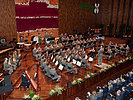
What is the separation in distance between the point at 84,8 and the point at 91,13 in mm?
2235

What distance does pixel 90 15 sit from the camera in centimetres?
2670

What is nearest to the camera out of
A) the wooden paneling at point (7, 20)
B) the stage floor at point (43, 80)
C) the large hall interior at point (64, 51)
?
the stage floor at point (43, 80)

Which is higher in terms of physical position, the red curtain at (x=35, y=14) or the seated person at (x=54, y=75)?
the red curtain at (x=35, y=14)

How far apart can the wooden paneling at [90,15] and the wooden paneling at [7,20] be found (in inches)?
311

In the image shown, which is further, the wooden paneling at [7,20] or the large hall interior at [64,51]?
the wooden paneling at [7,20]

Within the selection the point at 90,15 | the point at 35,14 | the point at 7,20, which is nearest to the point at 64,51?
the point at 7,20

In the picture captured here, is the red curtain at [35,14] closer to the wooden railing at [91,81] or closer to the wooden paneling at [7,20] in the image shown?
the wooden paneling at [7,20]

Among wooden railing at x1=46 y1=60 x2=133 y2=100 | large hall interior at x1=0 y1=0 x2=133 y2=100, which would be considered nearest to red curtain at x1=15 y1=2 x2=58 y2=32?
large hall interior at x1=0 y1=0 x2=133 y2=100

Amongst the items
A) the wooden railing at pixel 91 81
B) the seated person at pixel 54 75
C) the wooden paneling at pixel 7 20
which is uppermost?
the wooden paneling at pixel 7 20

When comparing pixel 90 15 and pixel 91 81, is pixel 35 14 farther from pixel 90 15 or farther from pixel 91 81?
pixel 91 81

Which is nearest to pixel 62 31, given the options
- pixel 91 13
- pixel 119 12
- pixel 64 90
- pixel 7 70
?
pixel 91 13

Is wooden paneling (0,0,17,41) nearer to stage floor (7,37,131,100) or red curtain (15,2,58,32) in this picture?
red curtain (15,2,58,32)

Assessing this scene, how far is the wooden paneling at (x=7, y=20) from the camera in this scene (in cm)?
1549

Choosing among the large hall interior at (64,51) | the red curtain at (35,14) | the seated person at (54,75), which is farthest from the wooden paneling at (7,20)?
the seated person at (54,75)
